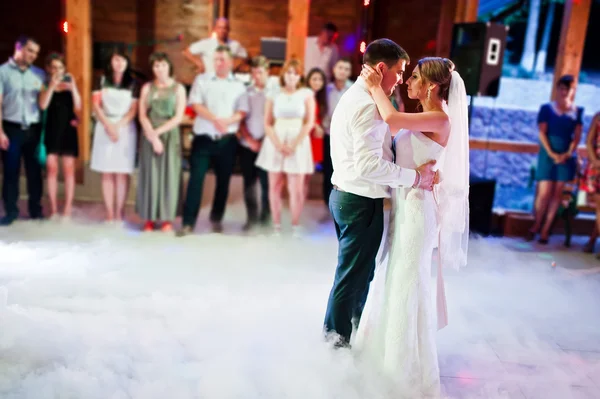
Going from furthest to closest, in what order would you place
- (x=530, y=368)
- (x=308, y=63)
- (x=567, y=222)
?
(x=308, y=63), (x=567, y=222), (x=530, y=368)

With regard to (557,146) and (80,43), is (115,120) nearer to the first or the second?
(80,43)

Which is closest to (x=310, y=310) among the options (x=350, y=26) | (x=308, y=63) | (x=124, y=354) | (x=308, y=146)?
(x=124, y=354)

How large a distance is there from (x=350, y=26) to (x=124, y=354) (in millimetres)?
6683

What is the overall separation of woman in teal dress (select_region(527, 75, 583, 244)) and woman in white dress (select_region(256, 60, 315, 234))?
230cm

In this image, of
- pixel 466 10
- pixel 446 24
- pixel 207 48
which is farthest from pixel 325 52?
pixel 466 10

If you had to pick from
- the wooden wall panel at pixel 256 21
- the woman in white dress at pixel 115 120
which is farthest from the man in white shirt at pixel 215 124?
the wooden wall panel at pixel 256 21

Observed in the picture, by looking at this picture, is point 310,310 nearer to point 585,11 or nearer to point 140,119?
point 140,119

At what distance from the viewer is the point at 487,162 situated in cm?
638

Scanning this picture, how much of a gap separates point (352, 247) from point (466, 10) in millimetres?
4540

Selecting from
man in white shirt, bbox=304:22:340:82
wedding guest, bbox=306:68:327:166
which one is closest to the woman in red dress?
wedding guest, bbox=306:68:327:166

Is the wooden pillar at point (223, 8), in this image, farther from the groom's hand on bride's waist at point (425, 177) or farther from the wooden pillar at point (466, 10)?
the groom's hand on bride's waist at point (425, 177)

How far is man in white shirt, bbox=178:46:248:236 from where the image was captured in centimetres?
488

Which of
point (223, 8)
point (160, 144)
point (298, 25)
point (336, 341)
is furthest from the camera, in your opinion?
point (223, 8)

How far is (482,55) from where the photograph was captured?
212 inches
